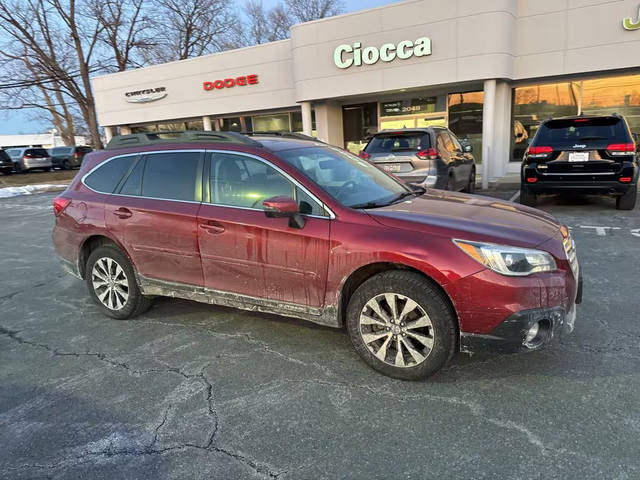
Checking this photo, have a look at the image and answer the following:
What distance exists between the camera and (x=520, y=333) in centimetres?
279

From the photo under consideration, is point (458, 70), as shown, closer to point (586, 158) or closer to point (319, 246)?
point (586, 158)

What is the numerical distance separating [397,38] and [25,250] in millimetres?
12089

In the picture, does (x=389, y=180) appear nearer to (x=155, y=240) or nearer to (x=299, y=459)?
(x=155, y=240)

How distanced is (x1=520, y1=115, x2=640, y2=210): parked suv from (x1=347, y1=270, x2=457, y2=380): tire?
6399 mm

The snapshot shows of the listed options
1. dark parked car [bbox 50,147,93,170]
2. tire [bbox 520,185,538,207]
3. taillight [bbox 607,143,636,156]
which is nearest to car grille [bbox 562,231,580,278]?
taillight [bbox 607,143,636,156]

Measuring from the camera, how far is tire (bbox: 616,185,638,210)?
802 cm

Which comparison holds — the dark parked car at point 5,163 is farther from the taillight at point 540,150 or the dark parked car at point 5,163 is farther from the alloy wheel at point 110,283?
the taillight at point 540,150

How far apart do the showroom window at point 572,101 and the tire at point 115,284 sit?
1423cm

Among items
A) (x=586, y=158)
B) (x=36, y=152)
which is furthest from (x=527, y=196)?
(x=36, y=152)

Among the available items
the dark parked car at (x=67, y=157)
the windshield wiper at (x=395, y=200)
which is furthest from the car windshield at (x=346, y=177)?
the dark parked car at (x=67, y=157)

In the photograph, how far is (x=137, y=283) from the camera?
14.1 ft

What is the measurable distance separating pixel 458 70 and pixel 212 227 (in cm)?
1232

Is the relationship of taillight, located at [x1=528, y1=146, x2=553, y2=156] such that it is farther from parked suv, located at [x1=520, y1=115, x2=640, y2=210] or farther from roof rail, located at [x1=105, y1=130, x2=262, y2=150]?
roof rail, located at [x1=105, y1=130, x2=262, y2=150]

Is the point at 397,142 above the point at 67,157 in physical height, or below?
below
